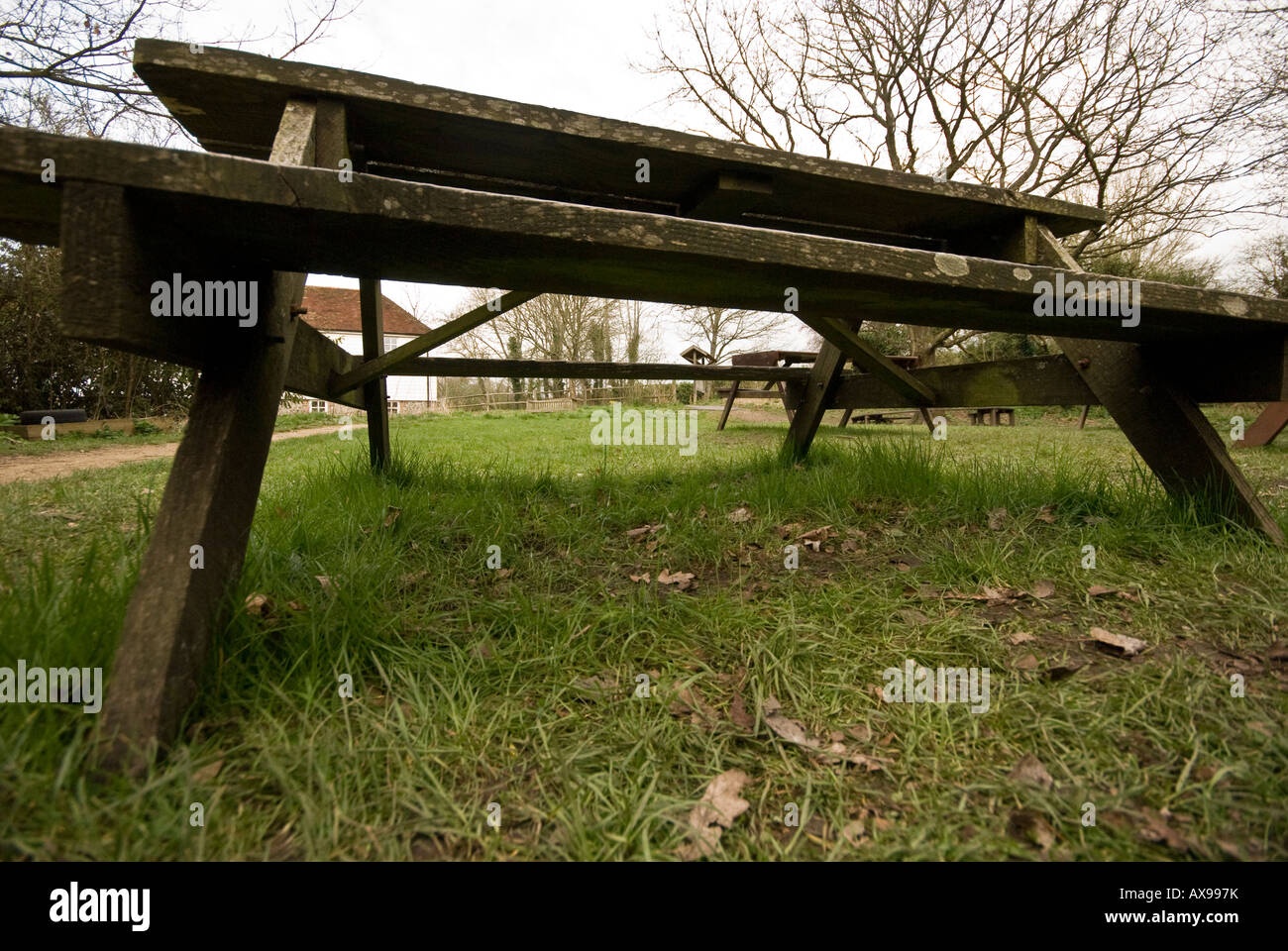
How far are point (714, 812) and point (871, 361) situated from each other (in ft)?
8.72

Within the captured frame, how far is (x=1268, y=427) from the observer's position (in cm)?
627

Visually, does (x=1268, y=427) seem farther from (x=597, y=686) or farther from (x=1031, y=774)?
(x=597, y=686)

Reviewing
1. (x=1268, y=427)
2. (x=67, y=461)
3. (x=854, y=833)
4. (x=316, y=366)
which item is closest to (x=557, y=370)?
(x=316, y=366)

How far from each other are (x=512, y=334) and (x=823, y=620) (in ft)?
74.8

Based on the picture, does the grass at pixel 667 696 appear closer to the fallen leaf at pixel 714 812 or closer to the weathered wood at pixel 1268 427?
the fallen leaf at pixel 714 812

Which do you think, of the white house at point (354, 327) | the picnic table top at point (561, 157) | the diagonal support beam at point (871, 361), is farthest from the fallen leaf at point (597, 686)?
the white house at point (354, 327)

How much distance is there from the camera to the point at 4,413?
Answer: 34.9 ft

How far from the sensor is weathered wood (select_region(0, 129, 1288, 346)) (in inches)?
38.5

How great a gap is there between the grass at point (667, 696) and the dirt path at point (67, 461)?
14.5 feet

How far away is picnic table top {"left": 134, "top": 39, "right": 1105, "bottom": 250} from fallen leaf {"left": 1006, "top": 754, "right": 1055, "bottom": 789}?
1.89m

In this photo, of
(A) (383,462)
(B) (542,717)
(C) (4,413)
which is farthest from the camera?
(C) (4,413)
